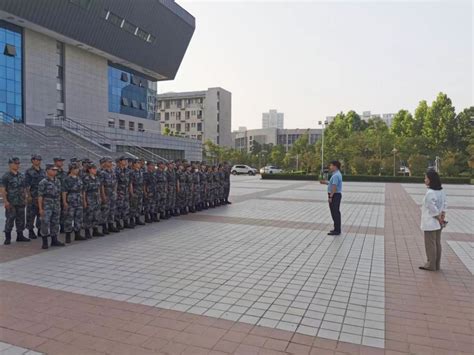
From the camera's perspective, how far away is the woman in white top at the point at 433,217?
5.54 meters

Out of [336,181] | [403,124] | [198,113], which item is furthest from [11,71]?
[198,113]

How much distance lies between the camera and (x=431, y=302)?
4.39 metres

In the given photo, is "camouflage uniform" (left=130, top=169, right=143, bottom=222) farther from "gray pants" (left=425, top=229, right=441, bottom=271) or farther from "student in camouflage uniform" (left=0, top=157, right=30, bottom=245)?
"gray pants" (left=425, top=229, right=441, bottom=271)

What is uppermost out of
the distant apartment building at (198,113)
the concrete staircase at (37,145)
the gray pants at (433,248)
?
the distant apartment building at (198,113)

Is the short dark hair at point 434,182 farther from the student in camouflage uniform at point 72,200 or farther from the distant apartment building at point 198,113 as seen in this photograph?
the distant apartment building at point 198,113

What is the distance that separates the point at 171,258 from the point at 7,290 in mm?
2374

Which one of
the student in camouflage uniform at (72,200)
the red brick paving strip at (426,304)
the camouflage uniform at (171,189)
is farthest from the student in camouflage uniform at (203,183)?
the red brick paving strip at (426,304)

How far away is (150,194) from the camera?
962 centimetres

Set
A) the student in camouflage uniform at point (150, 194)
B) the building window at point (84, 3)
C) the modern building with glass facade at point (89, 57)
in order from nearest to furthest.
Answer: the student in camouflage uniform at point (150, 194), the modern building with glass facade at point (89, 57), the building window at point (84, 3)

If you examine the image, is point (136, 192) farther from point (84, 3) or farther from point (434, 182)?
point (84, 3)

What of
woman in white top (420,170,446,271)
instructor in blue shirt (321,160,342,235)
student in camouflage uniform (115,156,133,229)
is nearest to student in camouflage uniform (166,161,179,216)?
student in camouflage uniform (115,156,133,229)

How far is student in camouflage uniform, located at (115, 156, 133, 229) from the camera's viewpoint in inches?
335

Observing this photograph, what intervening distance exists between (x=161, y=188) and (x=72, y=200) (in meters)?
2.99

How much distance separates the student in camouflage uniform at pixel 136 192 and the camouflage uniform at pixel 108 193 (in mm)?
709
